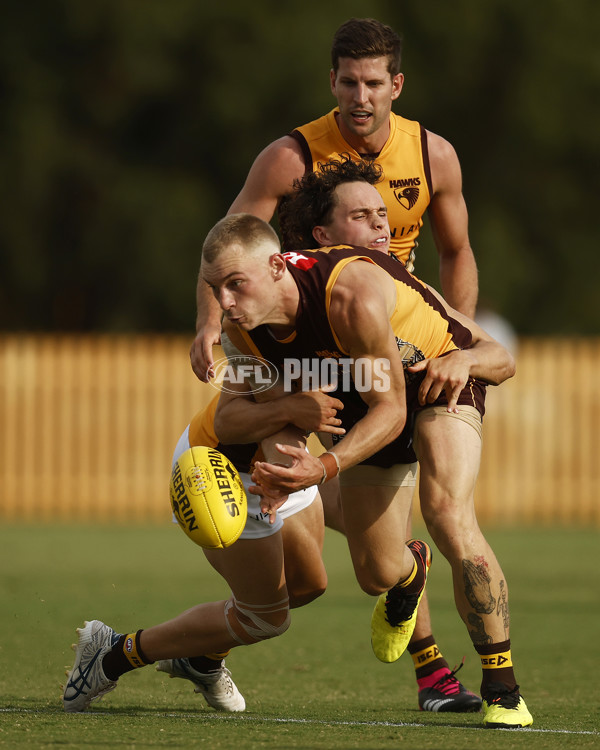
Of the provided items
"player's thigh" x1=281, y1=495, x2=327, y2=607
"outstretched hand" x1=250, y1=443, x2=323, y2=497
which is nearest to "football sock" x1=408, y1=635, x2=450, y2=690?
"player's thigh" x1=281, y1=495, x2=327, y2=607

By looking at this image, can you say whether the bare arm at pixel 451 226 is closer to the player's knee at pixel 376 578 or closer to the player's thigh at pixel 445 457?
the player's thigh at pixel 445 457

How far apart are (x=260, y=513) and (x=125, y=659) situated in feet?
3.02

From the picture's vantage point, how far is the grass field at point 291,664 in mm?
5168

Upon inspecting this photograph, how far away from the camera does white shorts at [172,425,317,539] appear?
586 cm

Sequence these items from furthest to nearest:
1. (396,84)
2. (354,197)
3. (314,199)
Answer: (396,84) → (314,199) → (354,197)

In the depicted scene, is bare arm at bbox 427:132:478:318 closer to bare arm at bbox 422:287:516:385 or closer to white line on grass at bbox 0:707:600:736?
bare arm at bbox 422:287:516:385

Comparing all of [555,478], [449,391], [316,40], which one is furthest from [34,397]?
[449,391]

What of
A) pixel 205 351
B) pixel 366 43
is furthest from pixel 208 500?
pixel 366 43

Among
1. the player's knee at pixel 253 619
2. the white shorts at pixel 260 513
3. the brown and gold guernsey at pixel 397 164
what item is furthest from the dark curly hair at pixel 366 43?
the player's knee at pixel 253 619

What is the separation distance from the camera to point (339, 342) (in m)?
5.49

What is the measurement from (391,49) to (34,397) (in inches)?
498

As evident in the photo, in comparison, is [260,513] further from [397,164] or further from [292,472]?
[397,164]

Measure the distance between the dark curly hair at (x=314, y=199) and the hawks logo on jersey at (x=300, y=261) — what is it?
0.73m

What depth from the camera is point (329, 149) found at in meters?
6.88
